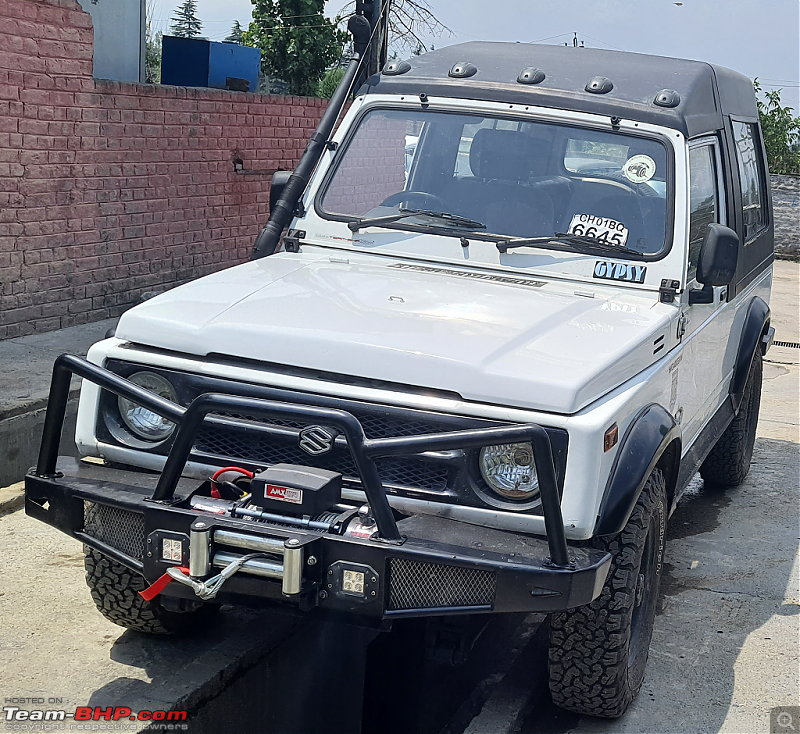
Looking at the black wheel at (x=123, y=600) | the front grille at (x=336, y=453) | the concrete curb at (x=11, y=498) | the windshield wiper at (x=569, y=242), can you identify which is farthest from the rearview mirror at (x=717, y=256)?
the concrete curb at (x=11, y=498)

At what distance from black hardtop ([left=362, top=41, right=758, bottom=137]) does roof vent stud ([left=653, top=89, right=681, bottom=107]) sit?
0.01m

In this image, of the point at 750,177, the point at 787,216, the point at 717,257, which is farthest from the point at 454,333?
the point at 787,216

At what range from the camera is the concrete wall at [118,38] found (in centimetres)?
972

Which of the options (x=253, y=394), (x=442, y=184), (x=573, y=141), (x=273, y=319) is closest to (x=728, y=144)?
(x=573, y=141)

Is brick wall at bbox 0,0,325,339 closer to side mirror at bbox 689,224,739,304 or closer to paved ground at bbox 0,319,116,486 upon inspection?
paved ground at bbox 0,319,116,486

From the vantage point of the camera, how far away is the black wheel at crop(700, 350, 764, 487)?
5863 millimetres

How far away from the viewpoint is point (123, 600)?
3.59 meters

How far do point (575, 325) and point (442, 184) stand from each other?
1.10 m

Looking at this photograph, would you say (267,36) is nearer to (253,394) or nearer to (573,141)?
(573,141)

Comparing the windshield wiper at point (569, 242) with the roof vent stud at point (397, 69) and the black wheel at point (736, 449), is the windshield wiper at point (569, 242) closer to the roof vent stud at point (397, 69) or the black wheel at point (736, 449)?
the roof vent stud at point (397, 69)

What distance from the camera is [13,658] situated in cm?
353

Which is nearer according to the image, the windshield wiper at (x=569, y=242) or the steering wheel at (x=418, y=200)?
the windshield wiper at (x=569, y=242)

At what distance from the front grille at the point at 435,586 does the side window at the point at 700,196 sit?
1.83 metres
